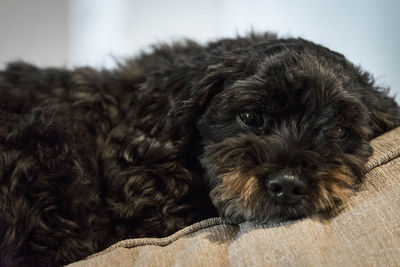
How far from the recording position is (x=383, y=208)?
1884 mm

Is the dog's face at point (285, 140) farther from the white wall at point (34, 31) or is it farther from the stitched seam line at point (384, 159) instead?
the white wall at point (34, 31)

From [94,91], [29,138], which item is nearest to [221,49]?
[94,91]

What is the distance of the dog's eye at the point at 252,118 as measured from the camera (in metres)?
2.28

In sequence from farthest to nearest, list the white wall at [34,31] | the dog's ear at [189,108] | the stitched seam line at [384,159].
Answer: the white wall at [34,31]
the dog's ear at [189,108]
the stitched seam line at [384,159]

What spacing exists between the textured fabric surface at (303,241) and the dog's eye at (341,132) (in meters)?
0.17

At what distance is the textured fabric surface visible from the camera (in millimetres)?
1711

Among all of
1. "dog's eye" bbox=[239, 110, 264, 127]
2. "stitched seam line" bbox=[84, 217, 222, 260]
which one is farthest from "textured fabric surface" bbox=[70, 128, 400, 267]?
"dog's eye" bbox=[239, 110, 264, 127]

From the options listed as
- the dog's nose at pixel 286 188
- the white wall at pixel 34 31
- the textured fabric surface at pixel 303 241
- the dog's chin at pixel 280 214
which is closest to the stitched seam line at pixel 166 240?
the textured fabric surface at pixel 303 241

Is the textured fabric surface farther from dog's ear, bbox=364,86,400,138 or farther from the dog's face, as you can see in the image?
dog's ear, bbox=364,86,400,138

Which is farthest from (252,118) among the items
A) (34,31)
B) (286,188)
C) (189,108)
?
(34,31)

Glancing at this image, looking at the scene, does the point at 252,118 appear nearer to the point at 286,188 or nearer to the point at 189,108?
the point at 189,108

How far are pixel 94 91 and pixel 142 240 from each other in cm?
107

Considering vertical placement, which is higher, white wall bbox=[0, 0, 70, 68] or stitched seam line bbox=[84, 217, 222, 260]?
white wall bbox=[0, 0, 70, 68]

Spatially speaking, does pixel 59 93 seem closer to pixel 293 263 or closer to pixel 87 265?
pixel 87 265
